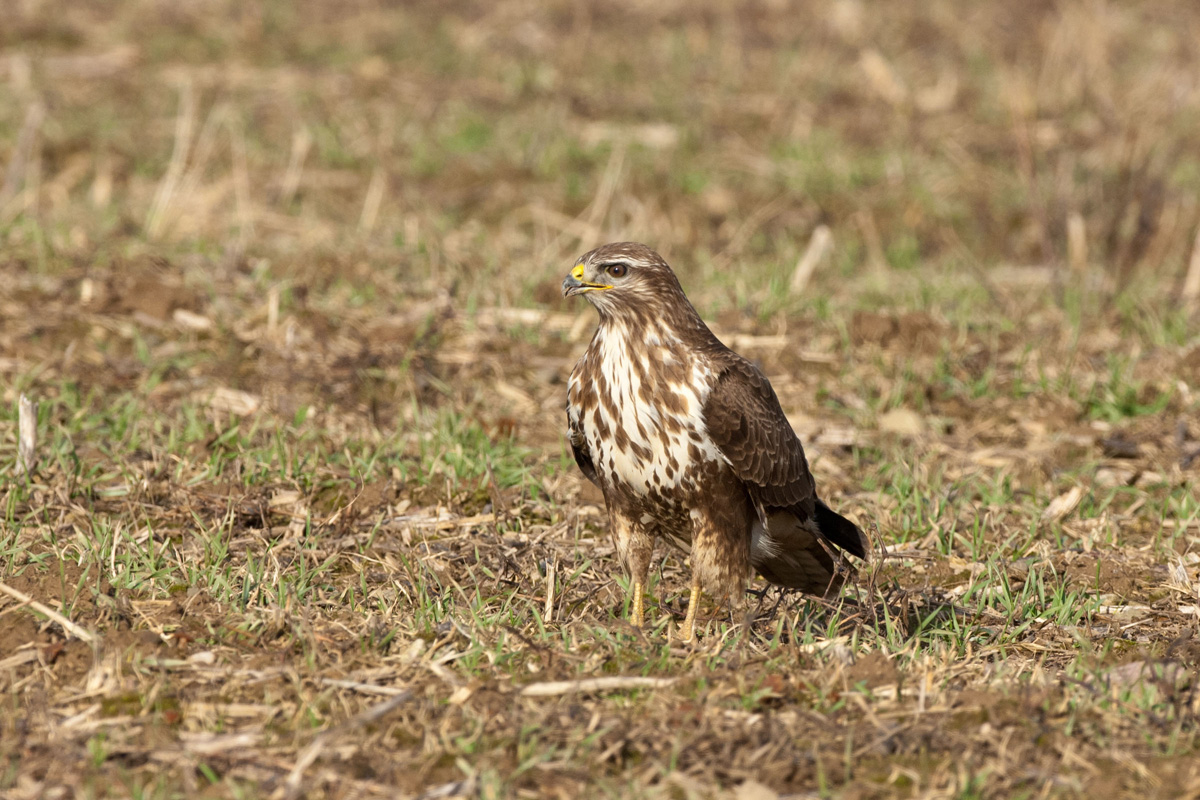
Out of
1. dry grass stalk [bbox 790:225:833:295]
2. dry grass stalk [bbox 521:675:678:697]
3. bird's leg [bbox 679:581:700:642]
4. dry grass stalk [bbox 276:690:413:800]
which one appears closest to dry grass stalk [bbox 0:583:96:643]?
dry grass stalk [bbox 276:690:413:800]

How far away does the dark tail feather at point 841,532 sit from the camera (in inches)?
186

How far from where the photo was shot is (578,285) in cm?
482

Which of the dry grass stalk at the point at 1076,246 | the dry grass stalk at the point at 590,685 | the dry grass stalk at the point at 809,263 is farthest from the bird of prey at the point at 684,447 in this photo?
the dry grass stalk at the point at 1076,246

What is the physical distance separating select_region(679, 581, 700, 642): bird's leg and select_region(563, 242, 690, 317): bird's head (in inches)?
A: 36.8

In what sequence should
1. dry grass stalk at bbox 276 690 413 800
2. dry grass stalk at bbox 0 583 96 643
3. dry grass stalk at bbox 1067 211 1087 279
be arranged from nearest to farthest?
dry grass stalk at bbox 276 690 413 800, dry grass stalk at bbox 0 583 96 643, dry grass stalk at bbox 1067 211 1087 279

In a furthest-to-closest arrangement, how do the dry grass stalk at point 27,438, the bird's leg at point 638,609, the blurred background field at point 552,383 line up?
1. the dry grass stalk at point 27,438
2. the bird's leg at point 638,609
3. the blurred background field at point 552,383

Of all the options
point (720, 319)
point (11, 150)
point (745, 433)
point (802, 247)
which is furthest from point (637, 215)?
point (745, 433)

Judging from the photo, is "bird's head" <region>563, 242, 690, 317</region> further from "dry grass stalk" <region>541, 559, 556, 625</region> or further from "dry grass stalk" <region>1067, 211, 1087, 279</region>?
"dry grass stalk" <region>1067, 211, 1087, 279</region>

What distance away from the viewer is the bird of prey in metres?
4.48

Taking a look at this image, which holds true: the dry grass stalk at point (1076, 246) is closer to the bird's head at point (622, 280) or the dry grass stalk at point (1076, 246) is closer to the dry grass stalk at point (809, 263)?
the dry grass stalk at point (809, 263)

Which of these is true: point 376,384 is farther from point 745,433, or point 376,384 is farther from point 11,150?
point 11,150

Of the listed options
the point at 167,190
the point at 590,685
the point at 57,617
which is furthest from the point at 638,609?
the point at 167,190

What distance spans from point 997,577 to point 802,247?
4.74m

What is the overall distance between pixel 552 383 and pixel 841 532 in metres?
2.51
